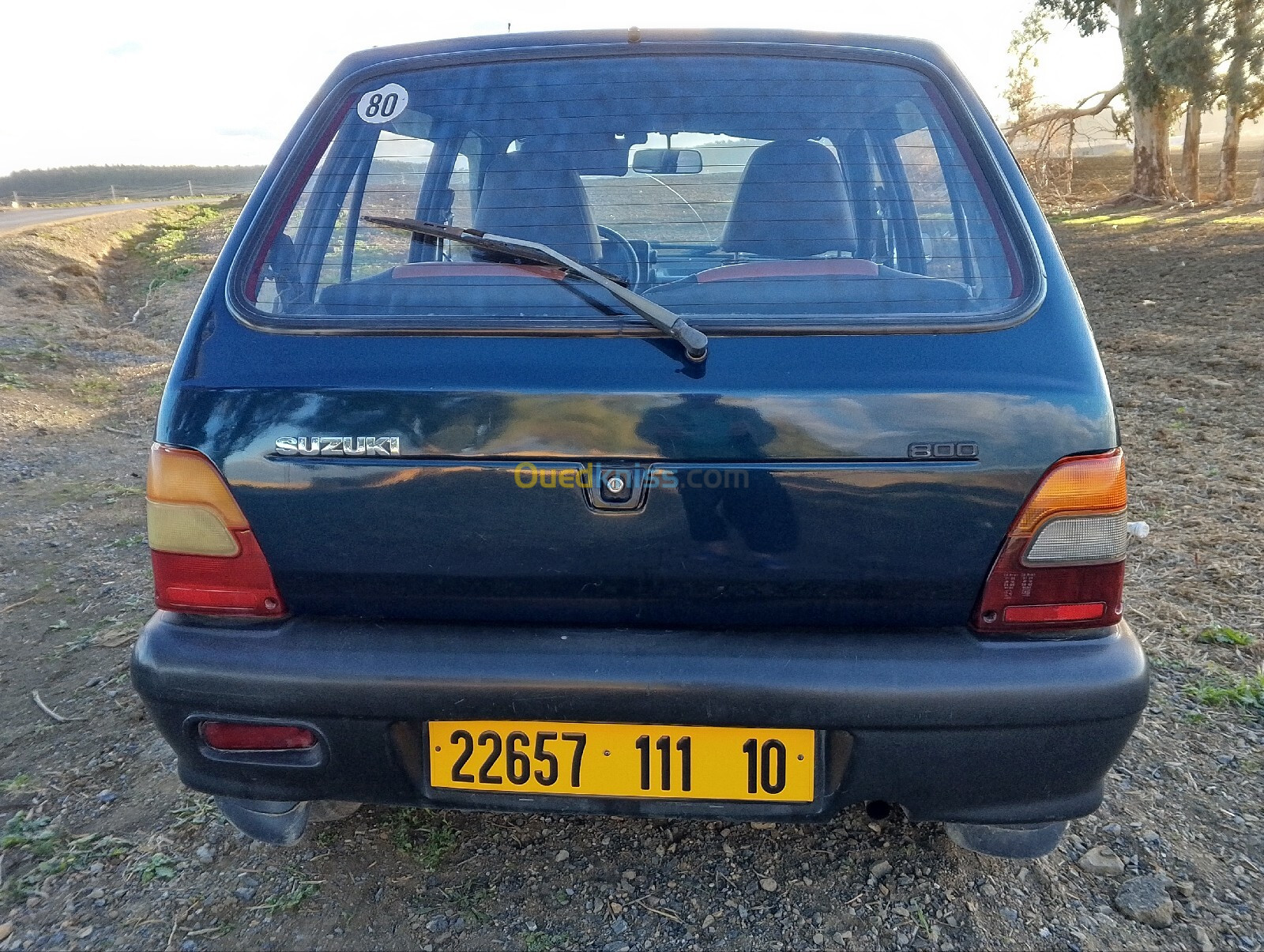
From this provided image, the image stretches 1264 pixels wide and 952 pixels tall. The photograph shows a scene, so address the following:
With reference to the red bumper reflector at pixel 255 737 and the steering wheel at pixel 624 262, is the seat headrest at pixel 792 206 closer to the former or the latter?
the steering wheel at pixel 624 262

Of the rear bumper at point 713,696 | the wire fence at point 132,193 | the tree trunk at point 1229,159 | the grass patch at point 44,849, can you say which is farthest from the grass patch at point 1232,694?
the wire fence at point 132,193

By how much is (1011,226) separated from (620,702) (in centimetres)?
114

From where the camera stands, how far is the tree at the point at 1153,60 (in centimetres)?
1752

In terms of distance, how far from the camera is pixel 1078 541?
1589 mm

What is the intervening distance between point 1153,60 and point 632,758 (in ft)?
70.9

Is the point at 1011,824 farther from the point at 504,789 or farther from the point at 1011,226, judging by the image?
the point at 1011,226

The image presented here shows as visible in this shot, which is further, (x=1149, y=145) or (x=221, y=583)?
(x=1149, y=145)

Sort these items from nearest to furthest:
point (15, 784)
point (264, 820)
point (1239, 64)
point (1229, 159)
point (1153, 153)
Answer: point (264, 820), point (15, 784), point (1239, 64), point (1229, 159), point (1153, 153)

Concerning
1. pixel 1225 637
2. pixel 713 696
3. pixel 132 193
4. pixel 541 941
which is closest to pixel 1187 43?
pixel 1225 637

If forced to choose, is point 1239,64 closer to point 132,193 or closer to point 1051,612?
point 1051,612

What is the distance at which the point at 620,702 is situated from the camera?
157 centimetres

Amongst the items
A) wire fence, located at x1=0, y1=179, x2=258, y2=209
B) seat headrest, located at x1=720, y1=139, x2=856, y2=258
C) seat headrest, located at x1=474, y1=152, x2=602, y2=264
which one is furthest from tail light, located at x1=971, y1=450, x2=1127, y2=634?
wire fence, located at x1=0, y1=179, x2=258, y2=209

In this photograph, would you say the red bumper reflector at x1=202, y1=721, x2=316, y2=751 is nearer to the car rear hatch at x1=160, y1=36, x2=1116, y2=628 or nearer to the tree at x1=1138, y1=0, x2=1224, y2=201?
the car rear hatch at x1=160, y1=36, x2=1116, y2=628

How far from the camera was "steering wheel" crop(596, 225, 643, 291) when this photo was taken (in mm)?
1714
